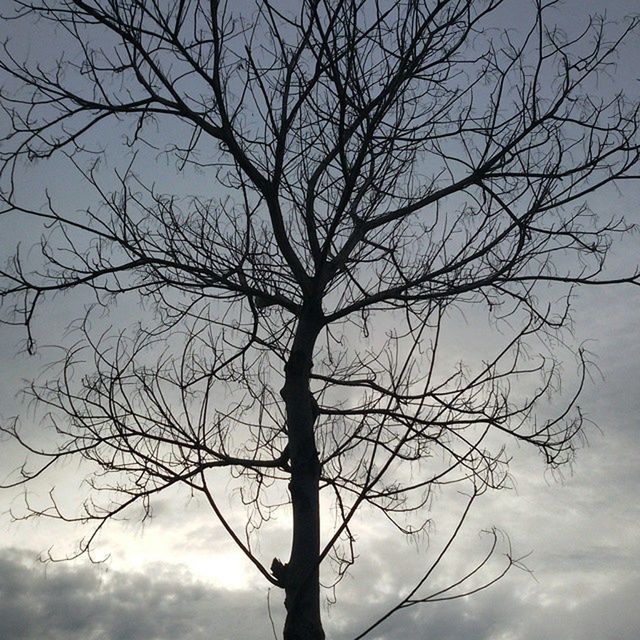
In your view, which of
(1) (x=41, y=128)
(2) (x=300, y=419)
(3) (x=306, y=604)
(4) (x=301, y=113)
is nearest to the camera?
(3) (x=306, y=604)

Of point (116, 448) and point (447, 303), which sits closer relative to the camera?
point (116, 448)

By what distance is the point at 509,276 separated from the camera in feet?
14.5

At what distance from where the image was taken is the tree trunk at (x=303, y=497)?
3418 mm

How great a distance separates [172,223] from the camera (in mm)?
4371

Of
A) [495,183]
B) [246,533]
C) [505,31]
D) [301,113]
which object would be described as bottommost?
[246,533]

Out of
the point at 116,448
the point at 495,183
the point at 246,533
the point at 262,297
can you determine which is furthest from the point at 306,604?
the point at 495,183

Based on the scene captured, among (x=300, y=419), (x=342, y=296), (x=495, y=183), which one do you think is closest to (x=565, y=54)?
(x=495, y=183)

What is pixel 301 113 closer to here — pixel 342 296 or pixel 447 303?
pixel 342 296

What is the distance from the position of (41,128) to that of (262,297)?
5.28 feet

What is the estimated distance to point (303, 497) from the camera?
3633 mm

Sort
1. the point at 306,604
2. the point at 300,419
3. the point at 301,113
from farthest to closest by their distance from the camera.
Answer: the point at 301,113
the point at 300,419
the point at 306,604

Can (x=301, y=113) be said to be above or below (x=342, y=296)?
above

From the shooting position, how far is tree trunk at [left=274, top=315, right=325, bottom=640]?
3.42 metres

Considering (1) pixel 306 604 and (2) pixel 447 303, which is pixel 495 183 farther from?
(1) pixel 306 604
